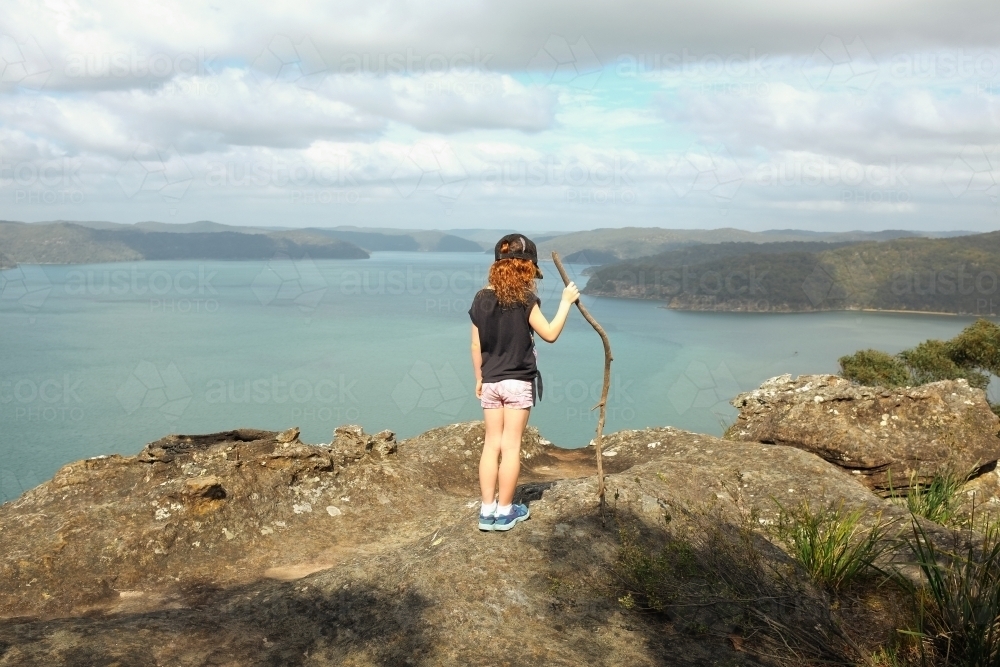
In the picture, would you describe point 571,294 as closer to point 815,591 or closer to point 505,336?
point 505,336

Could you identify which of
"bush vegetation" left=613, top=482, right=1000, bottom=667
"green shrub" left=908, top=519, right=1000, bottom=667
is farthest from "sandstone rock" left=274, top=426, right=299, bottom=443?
"green shrub" left=908, top=519, right=1000, bottom=667

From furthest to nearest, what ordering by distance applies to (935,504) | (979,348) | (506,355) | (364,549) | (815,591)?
(979,348) < (935,504) < (364,549) < (506,355) < (815,591)

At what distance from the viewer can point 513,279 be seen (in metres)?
6.32

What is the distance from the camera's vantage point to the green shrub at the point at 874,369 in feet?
139

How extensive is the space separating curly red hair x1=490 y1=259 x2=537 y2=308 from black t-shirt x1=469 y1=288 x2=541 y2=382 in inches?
2.7

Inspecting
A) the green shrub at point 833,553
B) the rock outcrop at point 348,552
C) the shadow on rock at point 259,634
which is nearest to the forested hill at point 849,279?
the rock outcrop at point 348,552

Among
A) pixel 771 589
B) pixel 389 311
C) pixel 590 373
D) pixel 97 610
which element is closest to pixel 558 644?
pixel 771 589

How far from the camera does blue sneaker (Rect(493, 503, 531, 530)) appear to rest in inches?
257

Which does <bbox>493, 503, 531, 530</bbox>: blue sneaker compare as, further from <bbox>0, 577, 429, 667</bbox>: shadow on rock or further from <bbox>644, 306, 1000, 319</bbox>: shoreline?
<bbox>644, 306, 1000, 319</bbox>: shoreline

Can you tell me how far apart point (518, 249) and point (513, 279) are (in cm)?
27

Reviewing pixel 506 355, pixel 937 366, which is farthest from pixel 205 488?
pixel 937 366

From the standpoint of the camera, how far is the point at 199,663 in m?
4.95

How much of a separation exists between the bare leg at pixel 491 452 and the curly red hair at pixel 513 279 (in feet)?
3.42

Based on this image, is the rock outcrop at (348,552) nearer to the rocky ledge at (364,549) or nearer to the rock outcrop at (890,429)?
the rocky ledge at (364,549)
